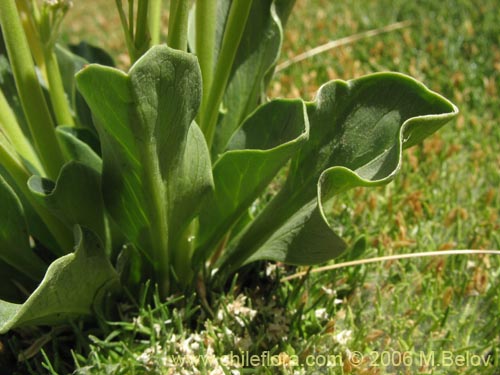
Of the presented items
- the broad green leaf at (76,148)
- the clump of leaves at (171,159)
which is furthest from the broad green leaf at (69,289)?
the broad green leaf at (76,148)

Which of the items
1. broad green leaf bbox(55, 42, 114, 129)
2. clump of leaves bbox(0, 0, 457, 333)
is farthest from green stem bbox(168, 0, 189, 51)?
broad green leaf bbox(55, 42, 114, 129)

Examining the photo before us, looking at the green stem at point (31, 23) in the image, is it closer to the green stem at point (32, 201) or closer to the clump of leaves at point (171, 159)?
the clump of leaves at point (171, 159)

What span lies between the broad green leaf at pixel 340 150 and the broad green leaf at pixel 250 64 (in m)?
0.28

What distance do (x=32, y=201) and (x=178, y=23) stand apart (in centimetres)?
54

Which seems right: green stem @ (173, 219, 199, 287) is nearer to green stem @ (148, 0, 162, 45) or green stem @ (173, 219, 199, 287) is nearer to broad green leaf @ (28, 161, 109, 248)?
broad green leaf @ (28, 161, 109, 248)

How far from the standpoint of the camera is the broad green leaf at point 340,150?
3.71ft

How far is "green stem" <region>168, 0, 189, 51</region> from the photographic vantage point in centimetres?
119

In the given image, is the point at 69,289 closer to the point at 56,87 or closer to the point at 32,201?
the point at 32,201

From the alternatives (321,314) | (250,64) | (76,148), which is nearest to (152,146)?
(76,148)

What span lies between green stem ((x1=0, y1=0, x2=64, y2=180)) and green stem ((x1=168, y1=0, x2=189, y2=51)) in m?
0.30

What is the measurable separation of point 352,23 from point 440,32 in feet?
1.61

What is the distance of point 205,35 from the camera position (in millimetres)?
1329

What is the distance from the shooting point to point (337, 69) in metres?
2.88

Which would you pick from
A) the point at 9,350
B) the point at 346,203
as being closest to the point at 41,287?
the point at 9,350
